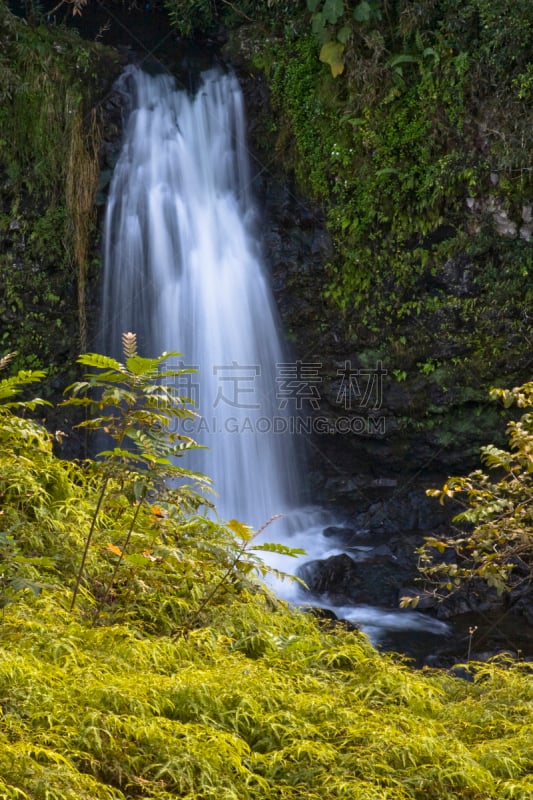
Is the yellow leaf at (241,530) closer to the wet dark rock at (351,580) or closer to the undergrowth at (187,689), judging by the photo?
the undergrowth at (187,689)

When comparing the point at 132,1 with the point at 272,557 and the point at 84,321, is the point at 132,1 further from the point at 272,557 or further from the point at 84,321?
the point at 272,557

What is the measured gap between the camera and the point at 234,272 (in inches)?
360

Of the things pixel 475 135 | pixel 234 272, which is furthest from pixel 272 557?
pixel 475 135

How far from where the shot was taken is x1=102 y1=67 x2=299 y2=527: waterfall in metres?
9.01

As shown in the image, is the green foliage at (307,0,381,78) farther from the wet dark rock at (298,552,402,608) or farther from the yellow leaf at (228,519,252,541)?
the yellow leaf at (228,519,252,541)

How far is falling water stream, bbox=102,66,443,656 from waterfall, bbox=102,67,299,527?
0.04ft

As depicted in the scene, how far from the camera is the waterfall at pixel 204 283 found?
29.6 ft

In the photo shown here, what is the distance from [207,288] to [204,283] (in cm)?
7

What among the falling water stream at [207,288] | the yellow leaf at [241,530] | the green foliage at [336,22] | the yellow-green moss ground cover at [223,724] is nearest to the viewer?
the yellow-green moss ground cover at [223,724]

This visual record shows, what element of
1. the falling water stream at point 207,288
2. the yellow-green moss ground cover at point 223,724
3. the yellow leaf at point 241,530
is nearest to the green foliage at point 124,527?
the yellow leaf at point 241,530

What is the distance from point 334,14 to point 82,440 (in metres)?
5.57

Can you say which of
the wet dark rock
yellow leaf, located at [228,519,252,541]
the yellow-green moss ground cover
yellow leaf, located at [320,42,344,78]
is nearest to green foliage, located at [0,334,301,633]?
yellow leaf, located at [228,519,252,541]

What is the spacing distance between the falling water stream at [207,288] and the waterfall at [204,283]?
0.5 inches

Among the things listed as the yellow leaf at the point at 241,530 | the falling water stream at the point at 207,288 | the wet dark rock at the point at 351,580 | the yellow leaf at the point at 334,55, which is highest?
the yellow leaf at the point at 334,55
